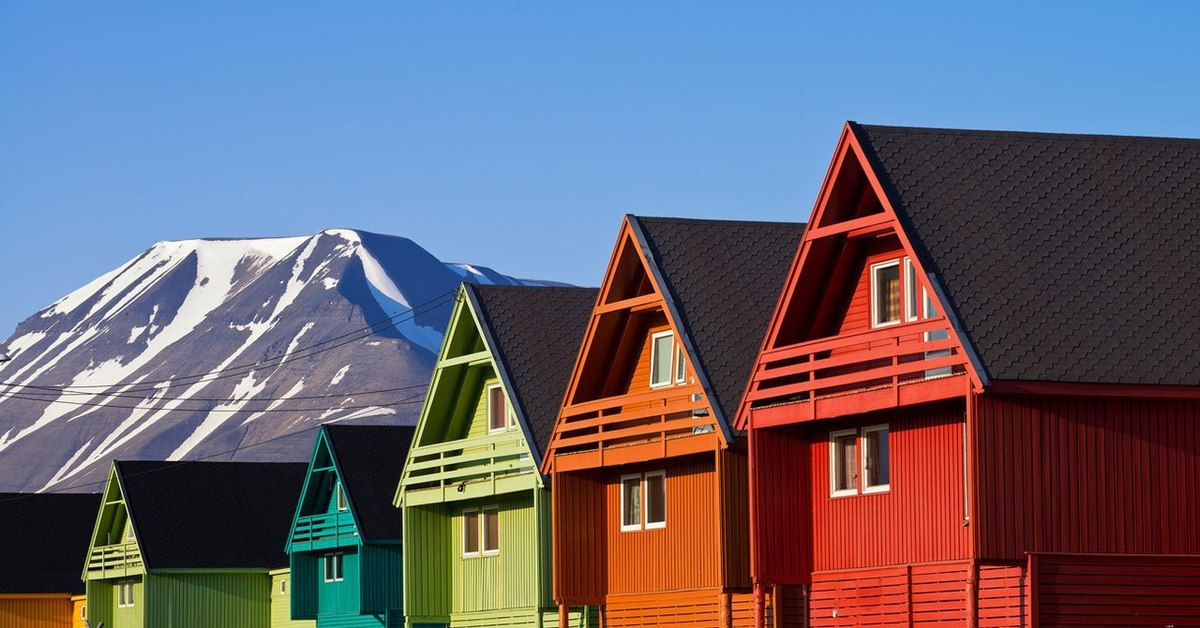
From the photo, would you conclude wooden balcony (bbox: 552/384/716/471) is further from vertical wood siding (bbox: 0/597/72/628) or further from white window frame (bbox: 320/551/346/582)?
vertical wood siding (bbox: 0/597/72/628)

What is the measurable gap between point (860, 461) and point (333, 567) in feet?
99.3

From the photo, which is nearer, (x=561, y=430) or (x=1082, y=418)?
(x=1082, y=418)

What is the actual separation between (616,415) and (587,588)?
4373mm

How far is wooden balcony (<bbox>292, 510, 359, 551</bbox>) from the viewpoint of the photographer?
6169 cm

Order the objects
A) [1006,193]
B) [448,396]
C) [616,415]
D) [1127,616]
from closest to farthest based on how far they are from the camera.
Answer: [1127,616] → [1006,193] → [616,415] → [448,396]

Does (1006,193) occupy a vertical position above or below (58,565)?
above

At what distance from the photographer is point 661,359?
44.4 m

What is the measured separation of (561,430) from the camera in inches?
1786

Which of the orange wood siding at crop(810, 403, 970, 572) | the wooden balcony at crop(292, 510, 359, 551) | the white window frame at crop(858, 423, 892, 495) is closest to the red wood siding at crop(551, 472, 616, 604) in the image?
the orange wood siding at crop(810, 403, 970, 572)

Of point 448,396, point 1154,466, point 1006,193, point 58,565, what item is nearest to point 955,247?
point 1006,193

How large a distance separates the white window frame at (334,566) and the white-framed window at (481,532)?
10.8m

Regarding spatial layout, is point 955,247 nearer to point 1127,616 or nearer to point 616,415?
point 1127,616

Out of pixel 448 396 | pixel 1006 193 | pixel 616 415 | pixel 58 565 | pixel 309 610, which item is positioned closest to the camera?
pixel 1006 193

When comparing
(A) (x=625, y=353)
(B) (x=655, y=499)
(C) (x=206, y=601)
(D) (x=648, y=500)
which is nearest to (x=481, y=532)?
(D) (x=648, y=500)
